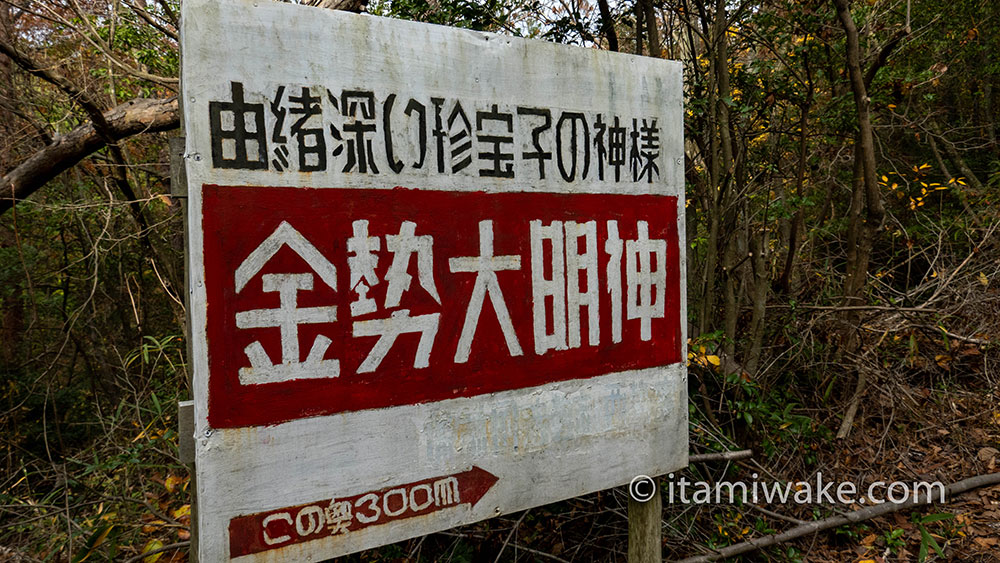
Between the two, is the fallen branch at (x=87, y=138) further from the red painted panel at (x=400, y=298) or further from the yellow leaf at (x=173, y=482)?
the red painted panel at (x=400, y=298)

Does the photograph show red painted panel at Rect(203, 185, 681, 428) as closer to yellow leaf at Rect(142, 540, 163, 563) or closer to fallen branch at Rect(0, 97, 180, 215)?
yellow leaf at Rect(142, 540, 163, 563)

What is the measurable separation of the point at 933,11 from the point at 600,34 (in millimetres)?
3680

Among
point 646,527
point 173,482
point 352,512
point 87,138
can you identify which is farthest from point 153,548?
point 87,138

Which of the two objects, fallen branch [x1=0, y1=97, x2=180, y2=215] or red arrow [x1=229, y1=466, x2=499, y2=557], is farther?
fallen branch [x1=0, y1=97, x2=180, y2=215]

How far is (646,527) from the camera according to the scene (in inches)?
87.4

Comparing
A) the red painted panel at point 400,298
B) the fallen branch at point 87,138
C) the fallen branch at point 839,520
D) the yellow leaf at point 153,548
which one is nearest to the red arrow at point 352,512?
the red painted panel at point 400,298

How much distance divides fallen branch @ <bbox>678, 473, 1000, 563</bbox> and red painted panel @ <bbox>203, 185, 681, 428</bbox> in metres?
1.28

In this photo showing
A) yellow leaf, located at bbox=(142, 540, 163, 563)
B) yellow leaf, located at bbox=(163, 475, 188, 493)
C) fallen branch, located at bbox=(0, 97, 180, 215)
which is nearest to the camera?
yellow leaf, located at bbox=(142, 540, 163, 563)

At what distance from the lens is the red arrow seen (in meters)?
1.47

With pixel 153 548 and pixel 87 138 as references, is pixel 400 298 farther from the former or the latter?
pixel 87 138

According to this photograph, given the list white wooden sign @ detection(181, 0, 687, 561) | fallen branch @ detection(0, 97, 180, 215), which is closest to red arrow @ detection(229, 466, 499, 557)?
white wooden sign @ detection(181, 0, 687, 561)

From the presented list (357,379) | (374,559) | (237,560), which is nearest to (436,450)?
(357,379)

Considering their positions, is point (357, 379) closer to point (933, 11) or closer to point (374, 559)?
point (374, 559)

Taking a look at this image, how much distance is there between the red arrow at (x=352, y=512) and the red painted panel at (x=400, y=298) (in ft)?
0.78
